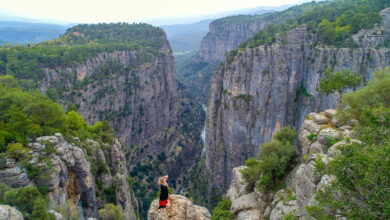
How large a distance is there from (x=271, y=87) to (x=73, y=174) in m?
42.8

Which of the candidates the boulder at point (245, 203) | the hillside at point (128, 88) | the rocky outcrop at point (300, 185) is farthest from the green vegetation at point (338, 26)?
the hillside at point (128, 88)

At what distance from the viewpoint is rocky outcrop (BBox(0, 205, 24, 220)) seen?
11986mm

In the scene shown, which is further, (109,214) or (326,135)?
(109,214)

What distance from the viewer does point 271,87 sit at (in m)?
52.2

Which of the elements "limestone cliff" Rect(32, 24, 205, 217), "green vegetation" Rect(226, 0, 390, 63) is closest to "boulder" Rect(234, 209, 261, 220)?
"green vegetation" Rect(226, 0, 390, 63)

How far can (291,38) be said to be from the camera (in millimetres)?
50188

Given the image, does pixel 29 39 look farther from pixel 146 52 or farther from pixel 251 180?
pixel 251 180

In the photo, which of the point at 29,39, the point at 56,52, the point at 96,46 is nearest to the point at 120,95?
the point at 96,46

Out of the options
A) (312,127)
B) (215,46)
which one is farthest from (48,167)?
(215,46)

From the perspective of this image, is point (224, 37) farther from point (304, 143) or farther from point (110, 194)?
point (304, 143)

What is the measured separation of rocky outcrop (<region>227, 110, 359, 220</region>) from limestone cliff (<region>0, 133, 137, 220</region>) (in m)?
13.3

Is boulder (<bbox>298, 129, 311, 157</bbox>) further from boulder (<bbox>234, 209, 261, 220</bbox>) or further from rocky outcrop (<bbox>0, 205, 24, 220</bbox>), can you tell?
rocky outcrop (<bbox>0, 205, 24, 220</bbox>)

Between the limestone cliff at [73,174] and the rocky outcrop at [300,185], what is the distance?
1335 cm

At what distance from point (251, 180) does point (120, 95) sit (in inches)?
2367
